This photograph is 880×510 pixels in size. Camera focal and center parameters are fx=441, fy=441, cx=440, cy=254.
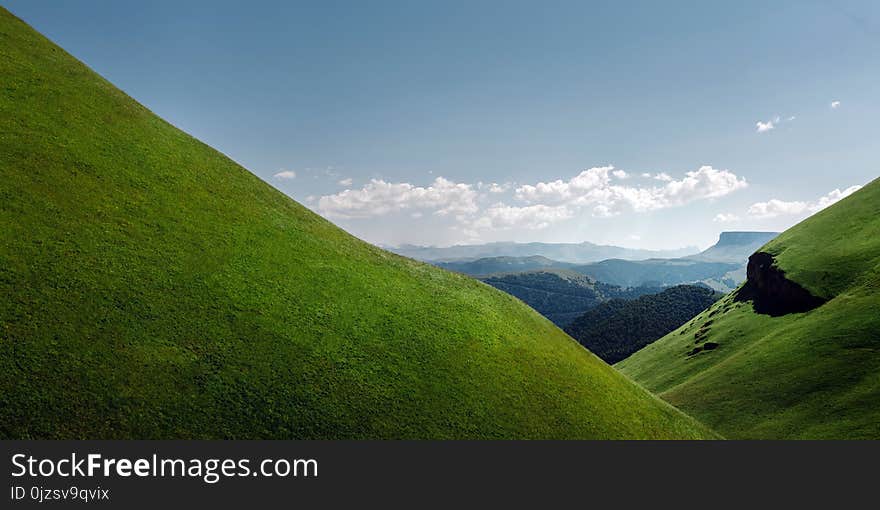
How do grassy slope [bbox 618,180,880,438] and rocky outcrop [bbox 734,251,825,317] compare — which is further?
rocky outcrop [bbox 734,251,825,317]

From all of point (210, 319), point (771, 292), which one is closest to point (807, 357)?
point (771, 292)

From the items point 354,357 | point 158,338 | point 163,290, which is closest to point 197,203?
point 163,290

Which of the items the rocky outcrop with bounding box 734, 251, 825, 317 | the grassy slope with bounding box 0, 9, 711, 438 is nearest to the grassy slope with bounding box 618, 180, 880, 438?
the rocky outcrop with bounding box 734, 251, 825, 317

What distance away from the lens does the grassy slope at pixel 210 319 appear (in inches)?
1062

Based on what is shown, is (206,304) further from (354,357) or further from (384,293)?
(384,293)

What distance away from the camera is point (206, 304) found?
34625 mm

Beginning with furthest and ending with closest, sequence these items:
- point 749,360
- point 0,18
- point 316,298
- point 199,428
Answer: point 749,360, point 0,18, point 316,298, point 199,428

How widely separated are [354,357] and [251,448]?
10.9 metres

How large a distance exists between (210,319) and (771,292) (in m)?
137

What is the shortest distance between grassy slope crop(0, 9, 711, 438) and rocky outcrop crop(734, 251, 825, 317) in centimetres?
7279

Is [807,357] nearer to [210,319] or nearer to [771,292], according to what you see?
[771,292]

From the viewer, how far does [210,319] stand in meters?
33.4

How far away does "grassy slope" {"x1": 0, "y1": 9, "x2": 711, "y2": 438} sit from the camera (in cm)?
2698

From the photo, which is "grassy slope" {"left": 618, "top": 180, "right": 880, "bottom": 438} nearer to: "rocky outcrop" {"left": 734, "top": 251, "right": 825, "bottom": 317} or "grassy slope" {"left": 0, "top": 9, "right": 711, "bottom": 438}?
"rocky outcrop" {"left": 734, "top": 251, "right": 825, "bottom": 317}
